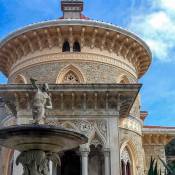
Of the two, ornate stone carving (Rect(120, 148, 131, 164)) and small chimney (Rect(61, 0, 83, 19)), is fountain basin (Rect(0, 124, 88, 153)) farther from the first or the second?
small chimney (Rect(61, 0, 83, 19))

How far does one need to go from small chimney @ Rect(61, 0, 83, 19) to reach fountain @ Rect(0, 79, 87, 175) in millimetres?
14306

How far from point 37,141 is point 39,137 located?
0.80ft

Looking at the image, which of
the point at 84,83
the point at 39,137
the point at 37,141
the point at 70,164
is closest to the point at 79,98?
the point at 84,83

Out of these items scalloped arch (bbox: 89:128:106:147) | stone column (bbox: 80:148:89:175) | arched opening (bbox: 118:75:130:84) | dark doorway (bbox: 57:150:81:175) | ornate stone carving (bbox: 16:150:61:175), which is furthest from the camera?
arched opening (bbox: 118:75:130:84)

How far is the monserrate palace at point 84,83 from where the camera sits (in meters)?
19.0

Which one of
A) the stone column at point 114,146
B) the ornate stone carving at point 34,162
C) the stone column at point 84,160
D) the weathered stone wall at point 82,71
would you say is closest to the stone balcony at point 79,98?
the stone column at point 114,146

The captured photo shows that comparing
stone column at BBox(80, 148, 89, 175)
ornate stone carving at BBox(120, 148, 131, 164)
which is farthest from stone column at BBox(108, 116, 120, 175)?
ornate stone carving at BBox(120, 148, 131, 164)

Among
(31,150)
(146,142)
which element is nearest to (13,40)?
(146,142)

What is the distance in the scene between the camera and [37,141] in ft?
36.0

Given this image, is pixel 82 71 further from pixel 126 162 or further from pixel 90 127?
pixel 126 162

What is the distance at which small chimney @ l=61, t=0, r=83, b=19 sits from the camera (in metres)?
24.9

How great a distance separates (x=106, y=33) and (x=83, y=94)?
461cm

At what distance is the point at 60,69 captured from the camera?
71.9 feet

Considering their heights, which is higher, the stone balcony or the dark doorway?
the stone balcony
